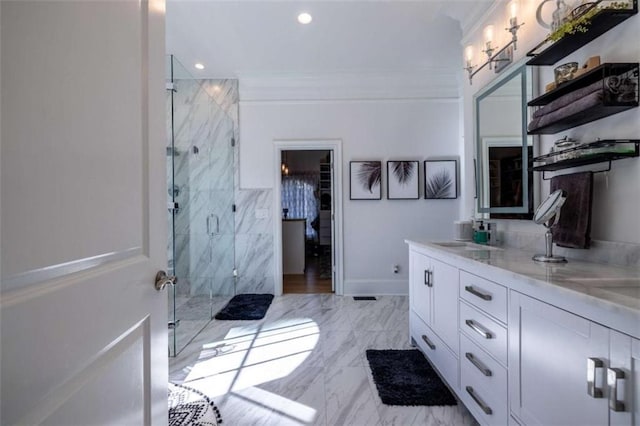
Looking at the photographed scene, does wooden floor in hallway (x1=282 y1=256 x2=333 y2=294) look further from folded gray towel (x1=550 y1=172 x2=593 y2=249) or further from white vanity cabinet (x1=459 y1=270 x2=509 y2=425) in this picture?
folded gray towel (x1=550 y1=172 x2=593 y2=249)

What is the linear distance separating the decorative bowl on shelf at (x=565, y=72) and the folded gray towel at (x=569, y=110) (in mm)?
159

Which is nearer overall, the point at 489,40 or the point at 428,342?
the point at 428,342

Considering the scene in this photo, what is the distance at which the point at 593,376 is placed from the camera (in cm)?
85

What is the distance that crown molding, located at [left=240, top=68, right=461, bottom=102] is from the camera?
397 centimetres

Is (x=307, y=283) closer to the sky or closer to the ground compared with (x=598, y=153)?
closer to the ground

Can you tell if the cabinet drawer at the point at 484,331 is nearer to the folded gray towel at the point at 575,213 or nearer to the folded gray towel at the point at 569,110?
the folded gray towel at the point at 575,213

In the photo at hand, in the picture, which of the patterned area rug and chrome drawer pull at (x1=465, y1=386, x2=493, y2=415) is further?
the patterned area rug

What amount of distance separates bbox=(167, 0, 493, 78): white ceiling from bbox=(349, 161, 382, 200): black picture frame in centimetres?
120

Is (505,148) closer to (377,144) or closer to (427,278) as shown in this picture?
(427,278)

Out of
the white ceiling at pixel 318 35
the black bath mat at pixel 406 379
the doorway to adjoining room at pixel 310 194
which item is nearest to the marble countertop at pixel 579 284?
the black bath mat at pixel 406 379

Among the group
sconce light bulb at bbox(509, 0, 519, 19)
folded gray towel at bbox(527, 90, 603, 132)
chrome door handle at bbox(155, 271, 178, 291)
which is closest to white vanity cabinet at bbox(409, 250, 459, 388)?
folded gray towel at bbox(527, 90, 603, 132)

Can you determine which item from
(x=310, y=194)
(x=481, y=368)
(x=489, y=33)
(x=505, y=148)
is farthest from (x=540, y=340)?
(x=310, y=194)

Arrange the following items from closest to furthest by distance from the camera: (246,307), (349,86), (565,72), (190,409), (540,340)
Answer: (540,340)
(565,72)
(190,409)
(246,307)
(349,86)

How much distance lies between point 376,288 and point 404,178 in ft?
4.96
